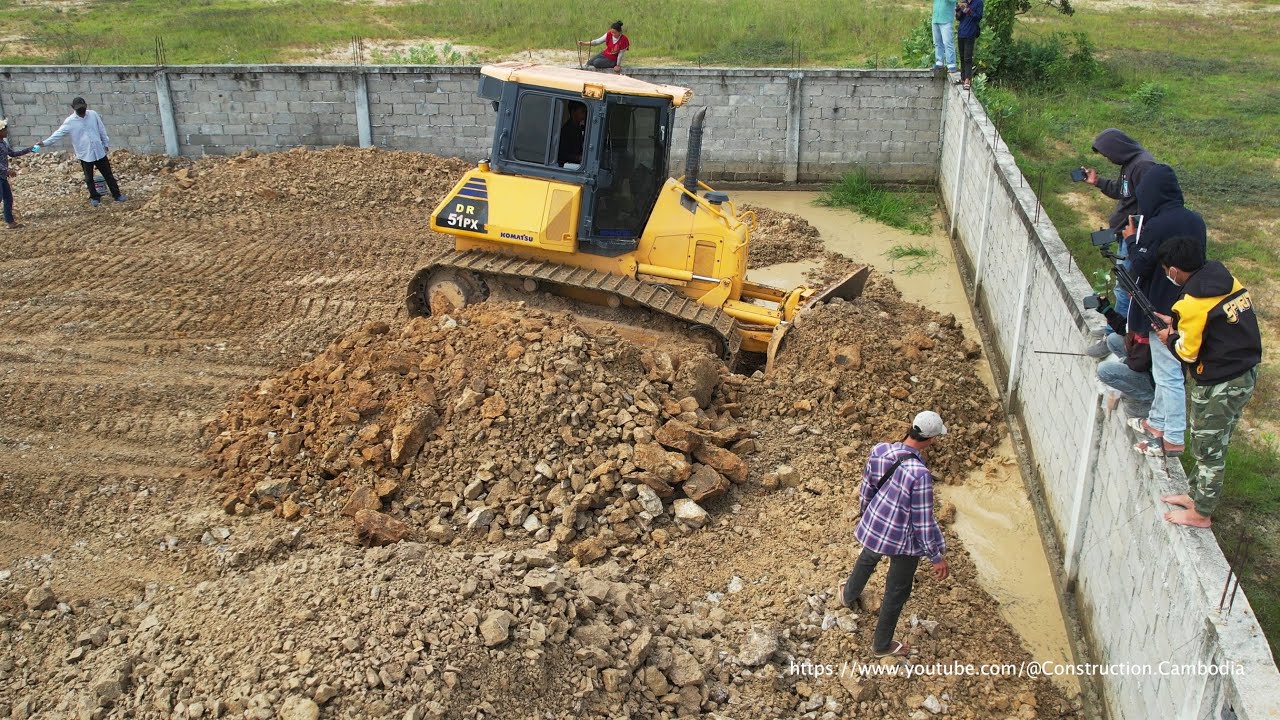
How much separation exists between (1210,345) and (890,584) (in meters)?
2.02

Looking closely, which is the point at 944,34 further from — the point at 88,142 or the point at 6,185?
the point at 6,185

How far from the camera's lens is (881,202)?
47.7 ft

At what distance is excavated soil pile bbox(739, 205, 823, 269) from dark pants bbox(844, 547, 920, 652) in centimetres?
674

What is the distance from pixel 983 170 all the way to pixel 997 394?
3.09m

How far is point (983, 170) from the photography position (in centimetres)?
1138

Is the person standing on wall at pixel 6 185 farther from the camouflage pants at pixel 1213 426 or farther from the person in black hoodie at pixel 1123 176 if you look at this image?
the camouflage pants at pixel 1213 426

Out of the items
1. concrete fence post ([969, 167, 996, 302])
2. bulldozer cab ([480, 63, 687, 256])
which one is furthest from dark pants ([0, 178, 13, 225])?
concrete fence post ([969, 167, 996, 302])

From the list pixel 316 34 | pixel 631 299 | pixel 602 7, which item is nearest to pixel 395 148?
pixel 631 299

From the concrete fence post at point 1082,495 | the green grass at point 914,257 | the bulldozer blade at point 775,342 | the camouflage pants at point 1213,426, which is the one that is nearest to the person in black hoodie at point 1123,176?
the concrete fence post at point 1082,495

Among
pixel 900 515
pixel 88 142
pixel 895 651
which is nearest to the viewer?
pixel 900 515

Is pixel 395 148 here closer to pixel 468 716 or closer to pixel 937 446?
pixel 937 446

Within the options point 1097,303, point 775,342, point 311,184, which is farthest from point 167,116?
point 1097,303

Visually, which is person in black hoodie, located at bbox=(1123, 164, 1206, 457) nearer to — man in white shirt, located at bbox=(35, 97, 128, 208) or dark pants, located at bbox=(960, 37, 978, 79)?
dark pants, located at bbox=(960, 37, 978, 79)

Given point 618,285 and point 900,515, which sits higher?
point 618,285
